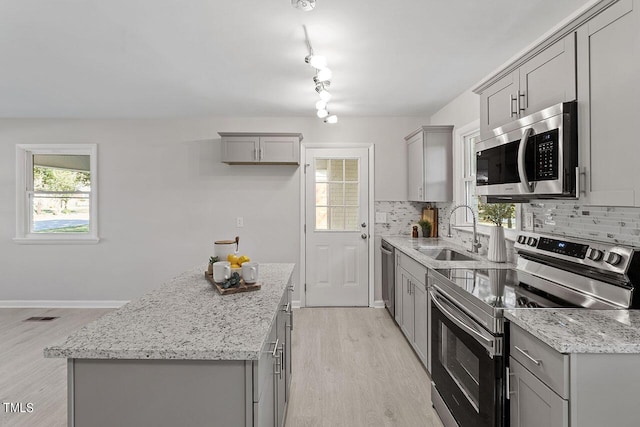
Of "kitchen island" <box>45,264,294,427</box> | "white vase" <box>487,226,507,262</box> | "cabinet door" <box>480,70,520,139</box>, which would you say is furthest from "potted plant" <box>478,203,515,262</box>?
"kitchen island" <box>45,264,294,427</box>

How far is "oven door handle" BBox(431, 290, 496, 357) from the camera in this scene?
1.51 metres

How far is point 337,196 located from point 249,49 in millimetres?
2340

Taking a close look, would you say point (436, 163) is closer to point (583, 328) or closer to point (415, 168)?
point (415, 168)

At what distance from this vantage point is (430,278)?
99.9 inches

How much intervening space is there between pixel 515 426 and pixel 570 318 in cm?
48

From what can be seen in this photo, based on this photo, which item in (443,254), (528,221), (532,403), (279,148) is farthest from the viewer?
(279,148)

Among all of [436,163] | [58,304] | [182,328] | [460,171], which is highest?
[436,163]

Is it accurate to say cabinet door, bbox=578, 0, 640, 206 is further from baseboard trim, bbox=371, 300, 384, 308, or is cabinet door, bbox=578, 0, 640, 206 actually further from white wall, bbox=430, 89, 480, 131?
baseboard trim, bbox=371, 300, 384, 308

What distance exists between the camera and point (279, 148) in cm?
420

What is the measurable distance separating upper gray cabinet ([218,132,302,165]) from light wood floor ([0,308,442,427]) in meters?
1.88

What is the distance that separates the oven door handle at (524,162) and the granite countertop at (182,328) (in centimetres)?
137

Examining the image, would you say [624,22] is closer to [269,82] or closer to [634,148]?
[634,148]

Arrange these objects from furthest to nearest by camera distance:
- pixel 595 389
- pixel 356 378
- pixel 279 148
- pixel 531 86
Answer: pixel 279 148 < pixel 356 378 < pixel 531 86 < pixel 595 389

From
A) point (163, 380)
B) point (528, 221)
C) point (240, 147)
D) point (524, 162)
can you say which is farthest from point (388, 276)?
point (163, 380)
